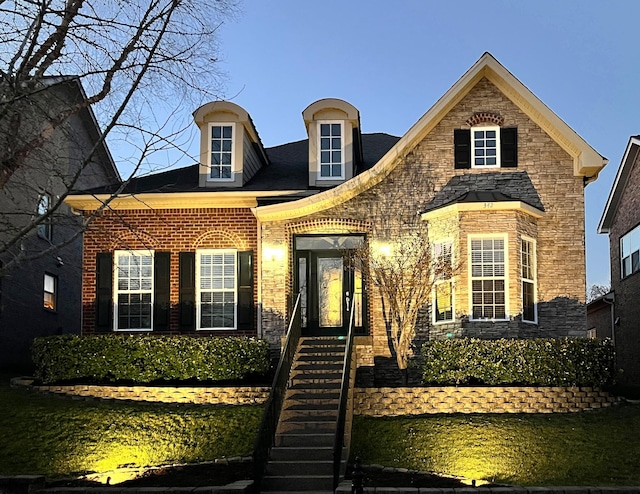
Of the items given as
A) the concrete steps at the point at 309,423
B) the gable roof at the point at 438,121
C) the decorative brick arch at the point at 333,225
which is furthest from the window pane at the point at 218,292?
the concrete steps at the point at 309,423

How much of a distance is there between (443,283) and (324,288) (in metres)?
2.76

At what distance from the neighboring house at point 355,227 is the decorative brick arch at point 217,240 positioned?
0.02 metres

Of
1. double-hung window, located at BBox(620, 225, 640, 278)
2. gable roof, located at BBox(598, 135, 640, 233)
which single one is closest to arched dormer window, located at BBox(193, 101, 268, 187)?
gable roof, located at BBox(598, 135, 640, 233)

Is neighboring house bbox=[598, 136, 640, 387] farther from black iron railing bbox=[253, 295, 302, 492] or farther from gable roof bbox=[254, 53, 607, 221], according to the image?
black iron railing bbox=[253, 295, 302, 492]

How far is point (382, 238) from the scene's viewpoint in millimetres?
19484

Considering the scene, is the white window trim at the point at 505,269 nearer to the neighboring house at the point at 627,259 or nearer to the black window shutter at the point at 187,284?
the black window shutter at the point at 187,284

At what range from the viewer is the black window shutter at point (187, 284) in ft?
65.9

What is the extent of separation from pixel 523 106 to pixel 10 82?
12.3m

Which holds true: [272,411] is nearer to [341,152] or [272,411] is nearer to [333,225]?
[333,225]

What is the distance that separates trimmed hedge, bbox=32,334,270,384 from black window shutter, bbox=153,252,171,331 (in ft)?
7.18

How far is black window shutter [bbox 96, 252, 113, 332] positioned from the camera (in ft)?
66.4

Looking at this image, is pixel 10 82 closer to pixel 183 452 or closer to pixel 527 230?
pixel 183 452

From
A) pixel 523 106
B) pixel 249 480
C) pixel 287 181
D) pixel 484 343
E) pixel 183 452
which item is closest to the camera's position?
pixel 249 480

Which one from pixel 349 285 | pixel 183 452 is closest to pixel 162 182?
pixel 349 285
